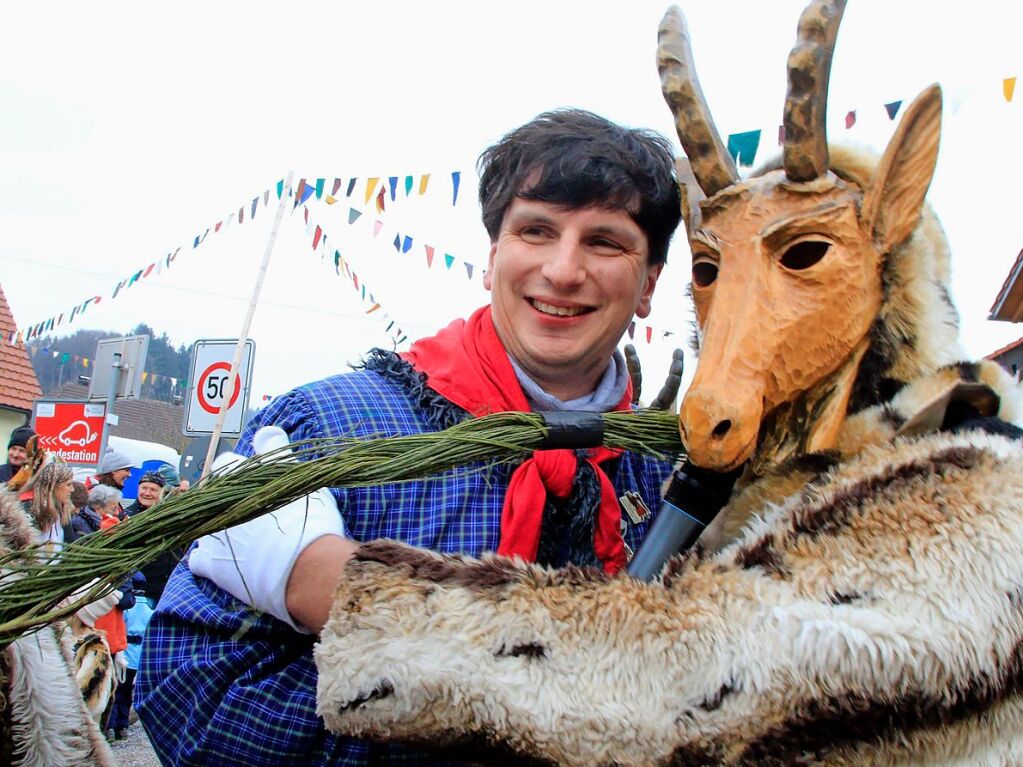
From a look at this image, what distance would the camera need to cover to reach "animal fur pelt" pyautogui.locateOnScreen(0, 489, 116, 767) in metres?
1.65

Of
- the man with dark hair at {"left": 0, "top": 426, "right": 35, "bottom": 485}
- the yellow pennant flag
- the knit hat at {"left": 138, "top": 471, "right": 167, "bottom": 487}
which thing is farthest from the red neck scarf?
the yellow pennant flag

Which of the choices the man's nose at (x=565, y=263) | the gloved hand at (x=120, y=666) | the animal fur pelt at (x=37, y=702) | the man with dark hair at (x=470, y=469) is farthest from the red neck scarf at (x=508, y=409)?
the gloved hand at (x=120, y=666)

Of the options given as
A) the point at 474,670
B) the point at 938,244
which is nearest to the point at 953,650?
the point at 474,670

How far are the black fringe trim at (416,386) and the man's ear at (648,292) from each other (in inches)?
18.9

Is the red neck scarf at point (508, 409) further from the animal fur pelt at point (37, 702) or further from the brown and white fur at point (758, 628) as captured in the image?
the animal fur pelt at point (37, 702)

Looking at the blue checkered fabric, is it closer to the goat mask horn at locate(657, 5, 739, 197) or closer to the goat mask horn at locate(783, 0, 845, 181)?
the goat mask horn at locate(657, 5, 739, 197)

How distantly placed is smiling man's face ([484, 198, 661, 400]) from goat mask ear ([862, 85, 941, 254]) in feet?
1.77

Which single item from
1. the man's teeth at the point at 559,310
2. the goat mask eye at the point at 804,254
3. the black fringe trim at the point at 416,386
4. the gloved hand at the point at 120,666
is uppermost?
the goat mask eye at the point at 804,254

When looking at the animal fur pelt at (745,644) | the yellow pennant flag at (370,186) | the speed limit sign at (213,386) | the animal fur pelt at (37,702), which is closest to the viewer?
the animal fur pelt at (745,644)

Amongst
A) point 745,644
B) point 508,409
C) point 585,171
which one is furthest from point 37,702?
point 585,171

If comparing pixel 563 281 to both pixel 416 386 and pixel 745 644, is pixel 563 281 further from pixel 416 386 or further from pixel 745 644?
pixel 745 644

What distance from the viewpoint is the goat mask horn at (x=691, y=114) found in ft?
5.01

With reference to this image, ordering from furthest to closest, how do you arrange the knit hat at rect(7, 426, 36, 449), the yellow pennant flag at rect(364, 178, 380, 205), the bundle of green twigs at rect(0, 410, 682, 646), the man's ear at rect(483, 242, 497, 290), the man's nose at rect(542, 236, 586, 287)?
1. the yellow pennant flag at rect(364, 178, 380, 205)
2. the knit hat at rect(7, 426, 36, 449)
3. the man's ear at rect(483, 242, 497, 290)
4. the man's nose at rect(542, 236, 586, 287)
5. the bundle of green twigs at rect(0, 410, 682, 646)

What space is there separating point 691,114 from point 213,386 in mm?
5836
